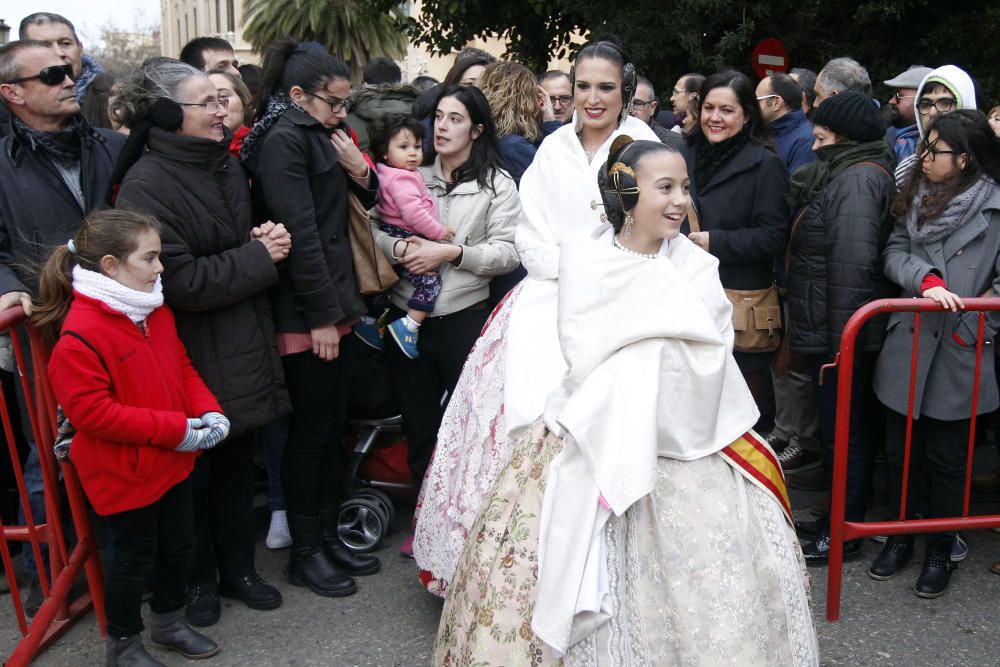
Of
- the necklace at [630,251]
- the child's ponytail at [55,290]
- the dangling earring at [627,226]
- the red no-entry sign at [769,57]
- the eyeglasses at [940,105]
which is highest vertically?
the red no-entry sign at [769,57]

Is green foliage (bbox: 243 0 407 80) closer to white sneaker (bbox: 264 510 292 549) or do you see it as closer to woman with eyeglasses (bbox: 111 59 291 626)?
white sneaker (bbox: 264 510 292 549)

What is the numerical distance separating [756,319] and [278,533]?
7.75 feet

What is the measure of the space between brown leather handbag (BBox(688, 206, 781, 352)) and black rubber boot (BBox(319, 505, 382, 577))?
1.93 m

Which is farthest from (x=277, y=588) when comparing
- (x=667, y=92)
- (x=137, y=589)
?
(x=667, y=92)

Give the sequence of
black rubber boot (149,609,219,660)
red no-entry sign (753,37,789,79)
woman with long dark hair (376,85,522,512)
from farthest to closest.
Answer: red no-entry sign (753,37,789,79), woman with long dark hair (376,85,522,512), black rubber boot (149,609,219,660)

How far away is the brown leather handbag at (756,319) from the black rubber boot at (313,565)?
205 centimetres

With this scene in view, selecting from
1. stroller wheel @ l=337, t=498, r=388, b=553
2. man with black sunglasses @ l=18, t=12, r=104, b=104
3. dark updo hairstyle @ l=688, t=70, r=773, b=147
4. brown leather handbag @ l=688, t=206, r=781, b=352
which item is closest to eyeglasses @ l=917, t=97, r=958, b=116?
dark updo hairstyle @ l=688, t=70, r=773, b=147

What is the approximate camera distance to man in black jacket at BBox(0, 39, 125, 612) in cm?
377

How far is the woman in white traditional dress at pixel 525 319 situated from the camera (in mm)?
3709

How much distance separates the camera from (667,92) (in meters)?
10.9

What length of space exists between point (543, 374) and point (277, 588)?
1.53m

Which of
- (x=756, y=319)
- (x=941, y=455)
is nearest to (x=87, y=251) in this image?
(x=756, y=319)

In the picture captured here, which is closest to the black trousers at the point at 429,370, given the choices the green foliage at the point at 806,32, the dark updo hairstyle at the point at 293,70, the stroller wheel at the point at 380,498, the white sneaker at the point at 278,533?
the stroller wheel at the point at 380,498

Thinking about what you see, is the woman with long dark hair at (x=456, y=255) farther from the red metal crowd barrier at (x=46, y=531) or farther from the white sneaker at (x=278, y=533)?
the red metal crowd barrier at (x=46, y=531)
